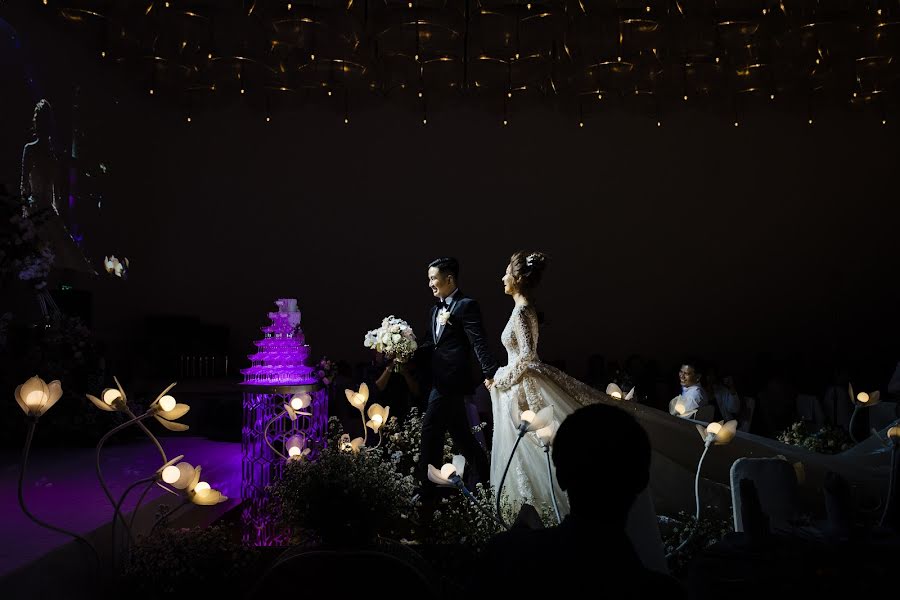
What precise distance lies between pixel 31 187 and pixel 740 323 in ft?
26.1

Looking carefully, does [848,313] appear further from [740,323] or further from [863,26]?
[863,26]

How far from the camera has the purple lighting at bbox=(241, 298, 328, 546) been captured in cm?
427

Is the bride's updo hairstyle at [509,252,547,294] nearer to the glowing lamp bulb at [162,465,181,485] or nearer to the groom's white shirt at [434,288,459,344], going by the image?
the groom's white shirt at [434,288,459,344]

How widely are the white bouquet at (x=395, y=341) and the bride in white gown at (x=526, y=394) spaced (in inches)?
25.2

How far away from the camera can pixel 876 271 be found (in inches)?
398

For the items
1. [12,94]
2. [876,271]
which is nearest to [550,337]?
[876,271]

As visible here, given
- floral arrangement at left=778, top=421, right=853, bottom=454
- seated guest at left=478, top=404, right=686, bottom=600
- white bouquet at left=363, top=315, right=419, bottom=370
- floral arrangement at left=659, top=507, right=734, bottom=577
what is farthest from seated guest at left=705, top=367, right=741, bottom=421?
seated guest at left=478, top=404, right=686, bottom=600

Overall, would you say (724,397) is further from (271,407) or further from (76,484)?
(76,484)

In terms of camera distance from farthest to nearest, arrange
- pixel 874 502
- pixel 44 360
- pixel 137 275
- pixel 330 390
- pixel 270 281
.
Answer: pixel 270 281 → pixel 137 275 → pixel 330 390 → pixel 44 360 → pixel 874 502

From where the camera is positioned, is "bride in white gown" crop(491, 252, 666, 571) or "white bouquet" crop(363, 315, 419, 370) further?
"white bouquet" crop(363, 315, 419, 370)

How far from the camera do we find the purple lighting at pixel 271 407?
14.0ft

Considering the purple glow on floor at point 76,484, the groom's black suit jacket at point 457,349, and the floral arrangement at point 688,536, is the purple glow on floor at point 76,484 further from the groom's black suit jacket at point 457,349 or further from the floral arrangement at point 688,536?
the floral arrangement at point 688,536

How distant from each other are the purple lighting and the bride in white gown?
104 centimetres

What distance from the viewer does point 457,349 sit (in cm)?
489
